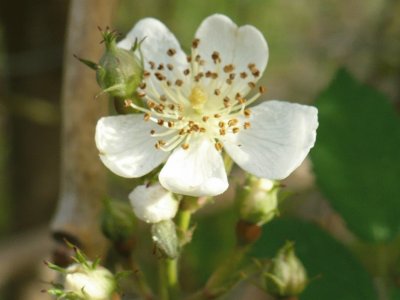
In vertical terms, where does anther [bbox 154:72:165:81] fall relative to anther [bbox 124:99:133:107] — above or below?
below

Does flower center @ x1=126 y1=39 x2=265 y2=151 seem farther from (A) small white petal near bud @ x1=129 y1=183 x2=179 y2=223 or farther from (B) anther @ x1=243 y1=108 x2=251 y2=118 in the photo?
(A) small white petal near bud @ x1=129 y1=183 x2=179 y2=223

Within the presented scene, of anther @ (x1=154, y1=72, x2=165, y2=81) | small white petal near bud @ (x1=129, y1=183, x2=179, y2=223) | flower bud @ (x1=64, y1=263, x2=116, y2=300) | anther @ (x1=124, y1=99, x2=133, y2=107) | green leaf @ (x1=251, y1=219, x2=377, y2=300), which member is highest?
anther @ (x1=124, y1=99, x2=133, y2=107)

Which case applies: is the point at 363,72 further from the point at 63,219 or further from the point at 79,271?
the point at 79,271

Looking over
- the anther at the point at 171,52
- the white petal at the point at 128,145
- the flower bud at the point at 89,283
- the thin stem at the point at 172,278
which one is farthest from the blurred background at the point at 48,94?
the flower bud at the point at 89,283

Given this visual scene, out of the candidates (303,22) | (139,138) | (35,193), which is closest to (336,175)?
(139,138)

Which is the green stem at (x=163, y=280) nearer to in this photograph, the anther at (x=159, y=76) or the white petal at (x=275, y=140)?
the white petal at (x=275, y=140)

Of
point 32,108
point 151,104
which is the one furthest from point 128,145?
point 32,108

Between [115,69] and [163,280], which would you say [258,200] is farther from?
[115,69]

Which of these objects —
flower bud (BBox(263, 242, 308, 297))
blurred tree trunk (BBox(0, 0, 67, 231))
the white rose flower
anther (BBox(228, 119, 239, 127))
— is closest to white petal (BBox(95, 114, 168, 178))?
the white rose flower
